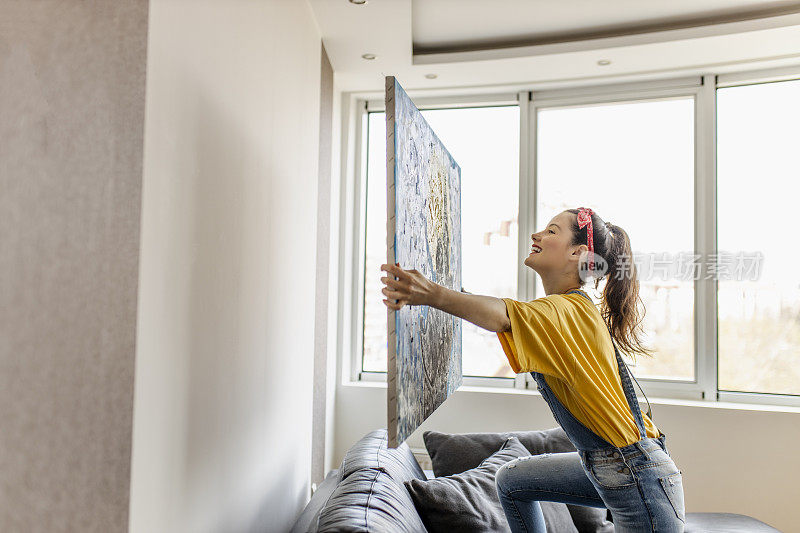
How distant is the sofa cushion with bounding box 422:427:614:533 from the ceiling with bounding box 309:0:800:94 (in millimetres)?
1801

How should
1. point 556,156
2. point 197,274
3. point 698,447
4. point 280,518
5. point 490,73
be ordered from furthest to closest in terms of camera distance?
point 556,156 < point 490,73 < point 698,447 < point 280,518 < point 197,274

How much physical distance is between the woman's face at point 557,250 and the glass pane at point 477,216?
1.70 meters

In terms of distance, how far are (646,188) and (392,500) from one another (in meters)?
2.40

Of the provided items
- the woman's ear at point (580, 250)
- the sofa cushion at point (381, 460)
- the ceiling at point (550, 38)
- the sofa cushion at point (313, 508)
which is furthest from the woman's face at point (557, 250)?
the ceiling at point (550, 38)

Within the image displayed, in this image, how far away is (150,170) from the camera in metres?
1.04

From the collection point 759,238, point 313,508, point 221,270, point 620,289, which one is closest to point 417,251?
point 221,270

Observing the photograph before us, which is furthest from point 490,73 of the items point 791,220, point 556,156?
point 791,220

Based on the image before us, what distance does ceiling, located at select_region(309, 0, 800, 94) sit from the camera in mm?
2578

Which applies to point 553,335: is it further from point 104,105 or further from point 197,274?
point 104,105

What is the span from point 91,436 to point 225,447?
0.48m

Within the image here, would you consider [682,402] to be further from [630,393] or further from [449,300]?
[449,300]

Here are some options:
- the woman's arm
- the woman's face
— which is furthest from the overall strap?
the woman's arm

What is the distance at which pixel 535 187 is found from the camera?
3.35 meters

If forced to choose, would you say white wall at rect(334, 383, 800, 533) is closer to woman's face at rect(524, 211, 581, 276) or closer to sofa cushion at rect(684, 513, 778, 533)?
sofa cushion at rect(684, 513, 778, 533)
